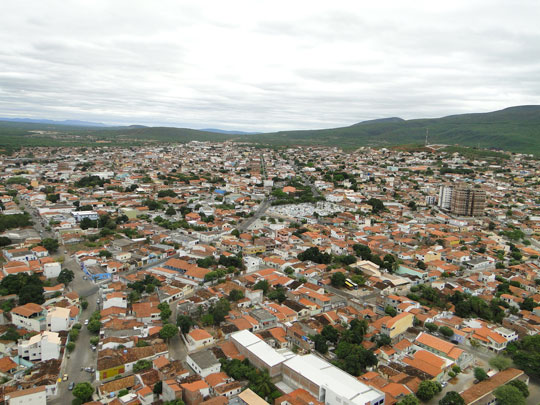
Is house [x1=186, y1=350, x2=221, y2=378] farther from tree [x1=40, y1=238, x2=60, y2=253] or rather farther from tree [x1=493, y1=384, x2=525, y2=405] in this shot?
tree [x1=40, y1=238, x2=60, y2=253]

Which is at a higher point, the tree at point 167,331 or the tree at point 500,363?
the tree at point 167,331

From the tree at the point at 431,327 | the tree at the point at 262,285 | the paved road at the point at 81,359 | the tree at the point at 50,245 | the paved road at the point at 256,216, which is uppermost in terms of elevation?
the tree at the point at 50,245

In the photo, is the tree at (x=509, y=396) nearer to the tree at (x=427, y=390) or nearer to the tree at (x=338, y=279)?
the tree at (x=427, y=390)

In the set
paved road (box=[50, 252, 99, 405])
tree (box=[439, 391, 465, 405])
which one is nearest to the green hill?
tree (box=[439, 391, 465, 405])

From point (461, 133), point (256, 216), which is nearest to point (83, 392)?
point (256, 216)

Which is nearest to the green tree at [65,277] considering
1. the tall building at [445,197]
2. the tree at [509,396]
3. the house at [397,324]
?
the house at [397,324]

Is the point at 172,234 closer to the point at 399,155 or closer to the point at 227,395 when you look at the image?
the point at 227,395

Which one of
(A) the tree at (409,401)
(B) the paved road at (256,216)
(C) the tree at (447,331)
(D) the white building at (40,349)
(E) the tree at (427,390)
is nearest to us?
(A) the tree at (409,401)

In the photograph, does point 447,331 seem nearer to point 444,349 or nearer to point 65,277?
point 444,349
